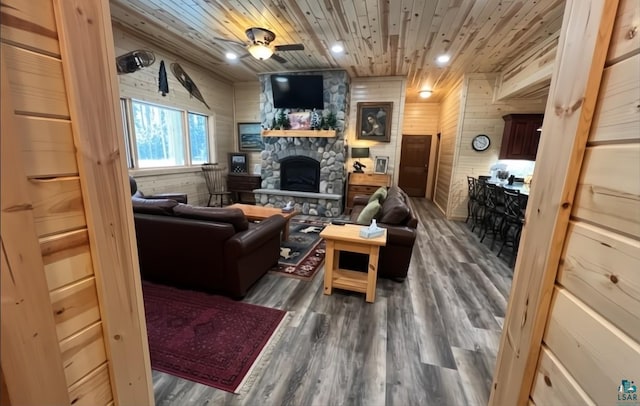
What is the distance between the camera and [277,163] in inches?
237

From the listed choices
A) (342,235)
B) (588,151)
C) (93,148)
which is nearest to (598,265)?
(588,151)

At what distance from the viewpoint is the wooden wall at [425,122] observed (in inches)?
309

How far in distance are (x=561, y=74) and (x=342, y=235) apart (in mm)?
1858

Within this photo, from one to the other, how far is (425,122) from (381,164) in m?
3.02

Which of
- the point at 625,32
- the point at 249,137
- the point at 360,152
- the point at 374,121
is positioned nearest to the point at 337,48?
the point at 374,121

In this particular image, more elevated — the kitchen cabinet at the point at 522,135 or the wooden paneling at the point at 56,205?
the kitchen cabinet at the point at 522,135

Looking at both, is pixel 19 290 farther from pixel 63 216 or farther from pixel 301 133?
pixel 301 133

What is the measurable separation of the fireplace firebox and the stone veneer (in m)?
0.10

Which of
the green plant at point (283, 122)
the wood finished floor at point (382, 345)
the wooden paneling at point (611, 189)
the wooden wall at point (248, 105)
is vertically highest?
the wooden wall at point (248, 105)

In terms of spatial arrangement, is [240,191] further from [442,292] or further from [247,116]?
[442,292]

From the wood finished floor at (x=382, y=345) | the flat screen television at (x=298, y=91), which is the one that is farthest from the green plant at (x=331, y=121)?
the wood finished floor at (x=382, y=345)

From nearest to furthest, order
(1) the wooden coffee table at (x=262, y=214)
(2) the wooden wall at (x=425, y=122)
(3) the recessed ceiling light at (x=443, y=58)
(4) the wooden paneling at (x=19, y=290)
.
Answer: (4) the wooden paneling at (x=19, y=290) → (1) the wooden coffee table at (x=262, y=214) → (3) the recessed ceiling light at (x=443, y=58) → (2) the wooden wall at (x=425, y=122)

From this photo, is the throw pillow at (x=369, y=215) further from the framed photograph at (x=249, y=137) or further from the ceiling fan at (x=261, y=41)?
the framed photograph at (x=249, y=137)

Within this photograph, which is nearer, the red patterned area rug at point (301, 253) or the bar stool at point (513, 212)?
the red patterned area rug at point (301, 253)
